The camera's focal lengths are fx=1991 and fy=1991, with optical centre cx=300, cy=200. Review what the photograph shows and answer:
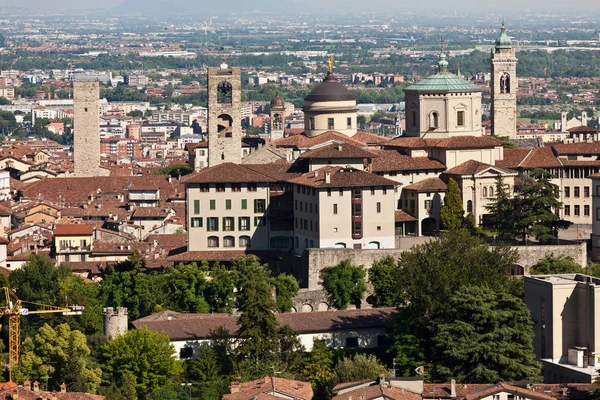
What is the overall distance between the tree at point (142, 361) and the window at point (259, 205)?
476 inches

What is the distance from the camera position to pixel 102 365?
46.5 m

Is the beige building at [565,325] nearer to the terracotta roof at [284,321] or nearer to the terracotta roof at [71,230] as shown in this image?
the terracotta roof at [284,321]

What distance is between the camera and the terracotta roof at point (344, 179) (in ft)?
185

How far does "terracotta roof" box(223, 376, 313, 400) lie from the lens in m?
39.5

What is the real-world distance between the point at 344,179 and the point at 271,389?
57.3 ft

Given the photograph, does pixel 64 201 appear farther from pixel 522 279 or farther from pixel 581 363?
pixel 581 363

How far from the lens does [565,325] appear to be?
151 feet

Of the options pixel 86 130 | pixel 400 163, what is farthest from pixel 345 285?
pixel 86 130

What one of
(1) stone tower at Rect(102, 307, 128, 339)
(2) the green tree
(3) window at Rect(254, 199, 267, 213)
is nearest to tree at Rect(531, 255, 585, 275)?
(2) the green tree

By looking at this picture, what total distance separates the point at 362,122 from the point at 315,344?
128m

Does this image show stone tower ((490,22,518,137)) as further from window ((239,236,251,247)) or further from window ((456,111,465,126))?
window ((239,236,251,247))

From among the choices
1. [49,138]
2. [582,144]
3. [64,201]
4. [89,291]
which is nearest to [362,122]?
[49,138]

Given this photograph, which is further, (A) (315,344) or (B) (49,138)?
(B) (49,138)

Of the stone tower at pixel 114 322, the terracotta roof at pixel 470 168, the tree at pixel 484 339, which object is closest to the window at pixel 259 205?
the terracotta roof at pixel 470 168
